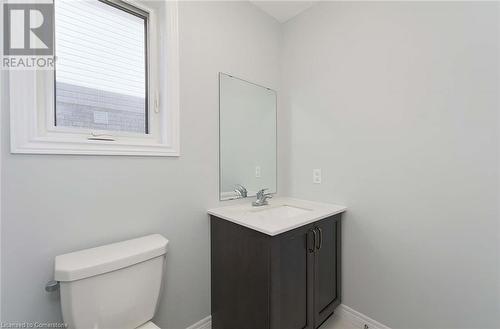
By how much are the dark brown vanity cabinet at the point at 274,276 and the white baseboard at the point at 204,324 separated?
47 mm

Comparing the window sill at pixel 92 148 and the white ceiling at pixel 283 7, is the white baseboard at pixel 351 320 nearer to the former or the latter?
the window sill at pixel 92 148

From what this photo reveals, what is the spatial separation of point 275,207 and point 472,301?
4.10 ft

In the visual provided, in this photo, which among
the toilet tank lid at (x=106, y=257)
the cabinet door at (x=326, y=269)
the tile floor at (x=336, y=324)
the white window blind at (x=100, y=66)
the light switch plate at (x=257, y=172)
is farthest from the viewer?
the light switch plate at (x=257, y=172)

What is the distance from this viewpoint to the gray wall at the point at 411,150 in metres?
1.10

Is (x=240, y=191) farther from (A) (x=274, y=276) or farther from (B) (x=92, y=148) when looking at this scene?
(B) (x=92, y=148)

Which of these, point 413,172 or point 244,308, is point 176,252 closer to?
point 244,308

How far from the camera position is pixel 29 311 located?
0.94 metres

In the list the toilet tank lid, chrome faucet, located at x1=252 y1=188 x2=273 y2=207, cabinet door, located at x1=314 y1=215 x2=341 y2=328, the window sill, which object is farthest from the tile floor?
the window sill

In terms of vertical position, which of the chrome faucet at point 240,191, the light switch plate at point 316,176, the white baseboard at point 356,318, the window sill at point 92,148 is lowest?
the white baseboard at point 356,318

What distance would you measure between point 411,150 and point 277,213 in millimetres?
1011

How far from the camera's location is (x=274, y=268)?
44.1 inches

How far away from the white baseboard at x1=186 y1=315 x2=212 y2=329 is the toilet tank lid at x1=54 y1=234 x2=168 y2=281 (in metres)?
0.74

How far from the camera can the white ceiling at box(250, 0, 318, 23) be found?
178cm

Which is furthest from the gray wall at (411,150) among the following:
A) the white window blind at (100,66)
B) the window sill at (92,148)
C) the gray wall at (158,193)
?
the white window blind at (100,66)
